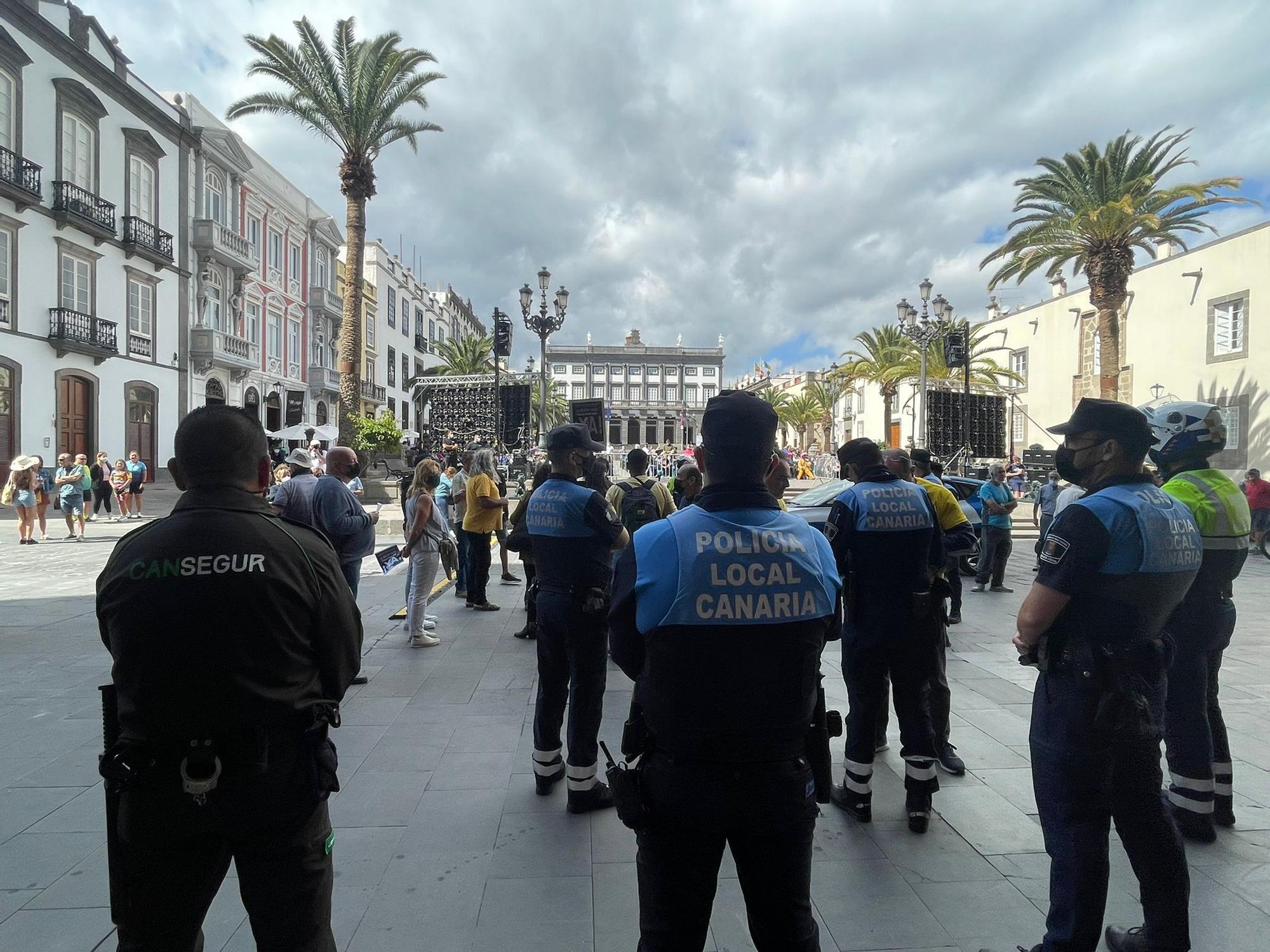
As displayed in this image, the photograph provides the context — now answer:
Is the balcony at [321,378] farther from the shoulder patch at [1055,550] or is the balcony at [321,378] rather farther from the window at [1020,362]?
the shoulder patch at [1055,550]

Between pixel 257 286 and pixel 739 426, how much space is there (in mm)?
36771

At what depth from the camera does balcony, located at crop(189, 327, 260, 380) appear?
29031 mm

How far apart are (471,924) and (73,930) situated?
4.94 feet

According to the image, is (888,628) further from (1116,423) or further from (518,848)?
(518,848)

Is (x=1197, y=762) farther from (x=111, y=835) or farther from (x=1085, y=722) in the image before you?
(x=111, y=835)

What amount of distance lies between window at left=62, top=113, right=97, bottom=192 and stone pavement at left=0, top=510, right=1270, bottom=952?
2377 cm

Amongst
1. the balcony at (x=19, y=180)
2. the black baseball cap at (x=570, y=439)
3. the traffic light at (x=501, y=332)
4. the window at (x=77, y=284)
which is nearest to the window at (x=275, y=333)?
the window at (x=77, y=284)

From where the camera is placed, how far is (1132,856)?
2541 millimetres

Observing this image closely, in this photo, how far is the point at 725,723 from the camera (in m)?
1.97

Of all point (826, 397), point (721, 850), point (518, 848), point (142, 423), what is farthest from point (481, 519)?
point (826, 397)

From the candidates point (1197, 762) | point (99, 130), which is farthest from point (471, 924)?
point (99, 130)

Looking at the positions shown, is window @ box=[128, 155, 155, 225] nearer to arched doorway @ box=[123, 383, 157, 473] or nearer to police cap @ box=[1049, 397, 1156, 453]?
arched doorway @ box=[123, 383, 157, 473]

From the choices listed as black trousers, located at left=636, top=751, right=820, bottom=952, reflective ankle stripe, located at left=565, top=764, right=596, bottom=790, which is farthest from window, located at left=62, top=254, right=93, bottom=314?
black trousers, located at left=636, top=751, right=820, bottom=952

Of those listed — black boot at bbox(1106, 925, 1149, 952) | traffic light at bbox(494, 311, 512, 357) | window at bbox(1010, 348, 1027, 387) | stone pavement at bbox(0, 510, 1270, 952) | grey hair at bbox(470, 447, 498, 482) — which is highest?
window at bbox(1010, 348, 1027, 387)
